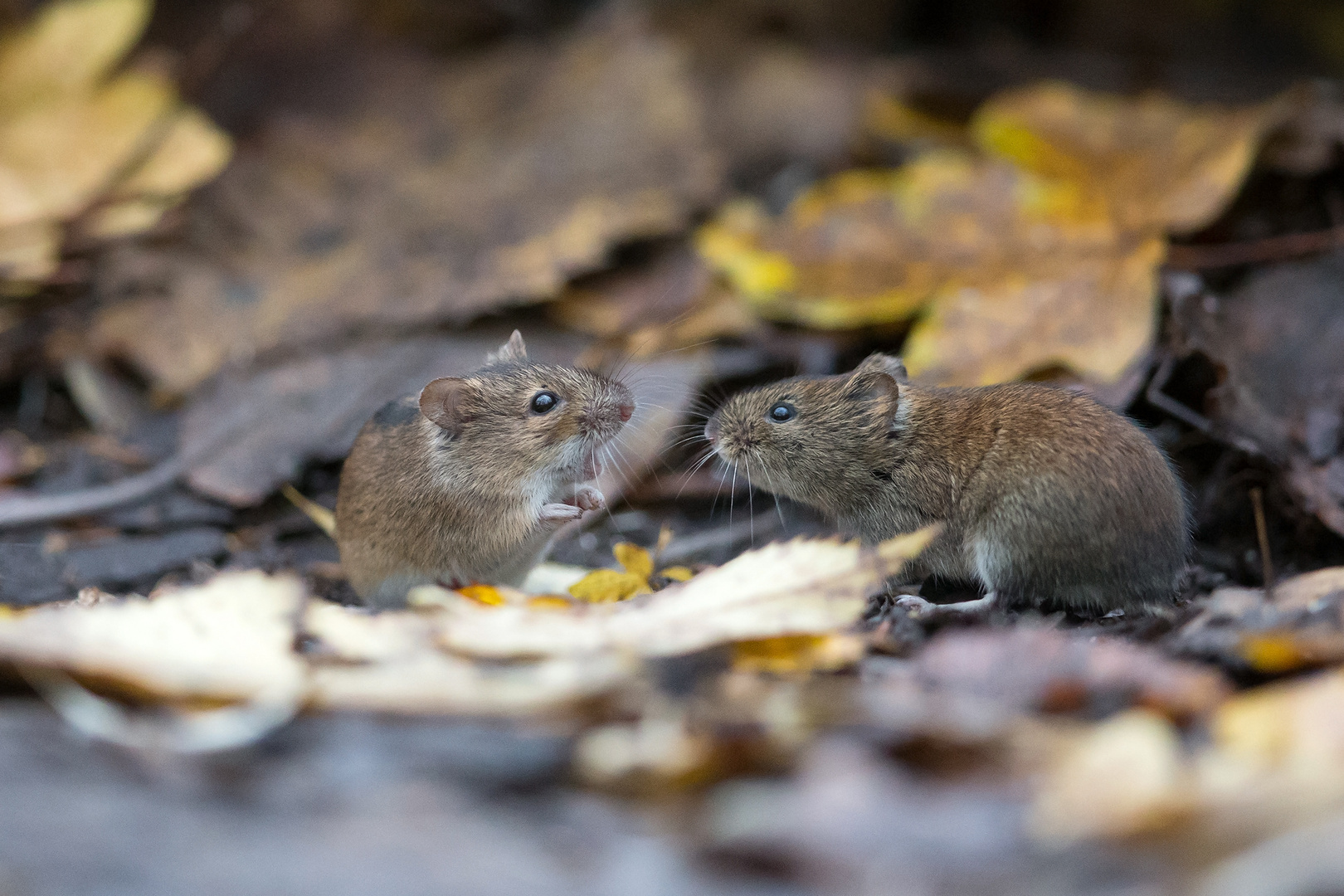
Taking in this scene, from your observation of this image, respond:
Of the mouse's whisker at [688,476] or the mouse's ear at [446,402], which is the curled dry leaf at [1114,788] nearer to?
the mouse's ear at [446,402]

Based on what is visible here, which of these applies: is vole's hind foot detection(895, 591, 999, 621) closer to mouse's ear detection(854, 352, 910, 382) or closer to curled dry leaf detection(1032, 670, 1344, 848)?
mouse's ear detection(854, 352, 910, 382)

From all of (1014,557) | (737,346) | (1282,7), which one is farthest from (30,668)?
(1282,7)

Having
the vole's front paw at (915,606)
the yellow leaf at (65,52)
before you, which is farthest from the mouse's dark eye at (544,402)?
the yellow leaf at (65,52)

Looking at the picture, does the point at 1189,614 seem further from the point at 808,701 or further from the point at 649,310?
the point at 649,310

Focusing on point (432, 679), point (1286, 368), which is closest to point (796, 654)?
point (432, 679)

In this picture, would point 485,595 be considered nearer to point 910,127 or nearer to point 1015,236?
point 1015,236
